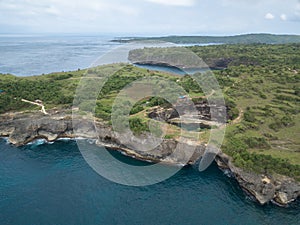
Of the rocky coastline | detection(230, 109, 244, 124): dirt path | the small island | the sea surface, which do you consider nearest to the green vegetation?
detection(230, 109, 244, 124): dirt path

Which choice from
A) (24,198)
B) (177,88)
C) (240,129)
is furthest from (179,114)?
(24,198)

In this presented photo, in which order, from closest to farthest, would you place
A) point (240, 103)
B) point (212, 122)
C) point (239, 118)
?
point (239, 118) → point (212, 122) → point (240, 103)

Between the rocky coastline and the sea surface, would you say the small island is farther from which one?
the sea surface

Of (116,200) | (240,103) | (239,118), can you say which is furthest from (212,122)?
(116,200)

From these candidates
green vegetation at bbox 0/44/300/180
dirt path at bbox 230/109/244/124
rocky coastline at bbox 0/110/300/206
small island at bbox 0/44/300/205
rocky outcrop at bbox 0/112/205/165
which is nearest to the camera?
rocky coastline at bbox 0/110/300/206

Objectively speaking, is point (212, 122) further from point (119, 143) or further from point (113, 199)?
point (113, 199)

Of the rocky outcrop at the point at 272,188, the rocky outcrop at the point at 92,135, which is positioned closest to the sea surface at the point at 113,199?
the rocky outcrop at the point at 272,188

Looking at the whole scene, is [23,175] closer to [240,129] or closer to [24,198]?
[24,198]

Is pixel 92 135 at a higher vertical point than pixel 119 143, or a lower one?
lower
